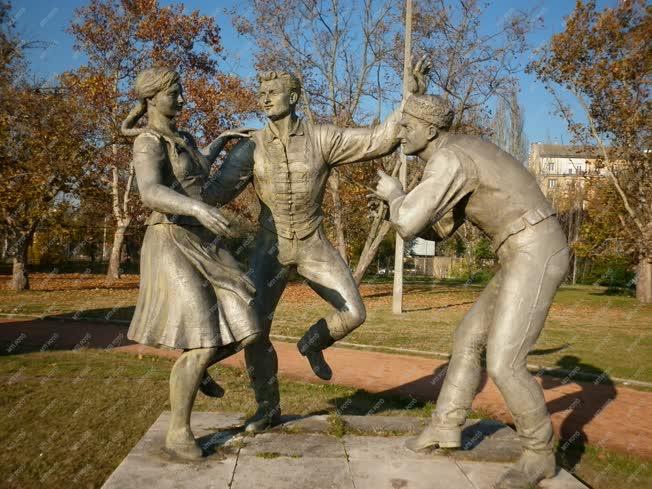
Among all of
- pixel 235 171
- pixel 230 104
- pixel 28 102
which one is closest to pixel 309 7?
pixel 230 104

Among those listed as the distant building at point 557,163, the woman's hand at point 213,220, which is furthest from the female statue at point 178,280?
the distant building at point 557,163

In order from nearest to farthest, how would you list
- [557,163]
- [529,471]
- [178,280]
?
1. [529,471]
2. [178,280]
3. [557,163]

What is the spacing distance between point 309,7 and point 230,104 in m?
4.42

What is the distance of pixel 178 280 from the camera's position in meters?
3.89

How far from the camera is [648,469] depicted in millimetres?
5316

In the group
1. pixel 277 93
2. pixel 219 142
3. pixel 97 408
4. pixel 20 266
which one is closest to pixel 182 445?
pixel 219 142

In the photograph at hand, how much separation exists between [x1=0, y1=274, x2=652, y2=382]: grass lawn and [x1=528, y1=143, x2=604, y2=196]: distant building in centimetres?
343

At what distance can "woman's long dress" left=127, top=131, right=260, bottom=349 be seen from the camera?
3.85 metres

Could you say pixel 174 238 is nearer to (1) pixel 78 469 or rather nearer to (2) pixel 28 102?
(1) pixel 78 469

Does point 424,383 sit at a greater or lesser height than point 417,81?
lesser

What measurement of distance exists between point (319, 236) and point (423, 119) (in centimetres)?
114

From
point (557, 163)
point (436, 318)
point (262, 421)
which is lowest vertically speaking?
point (436, 318)

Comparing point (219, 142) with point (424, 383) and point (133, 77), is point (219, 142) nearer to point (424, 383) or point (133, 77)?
point (424, 383)

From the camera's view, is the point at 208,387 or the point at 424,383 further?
the point at 424,383
